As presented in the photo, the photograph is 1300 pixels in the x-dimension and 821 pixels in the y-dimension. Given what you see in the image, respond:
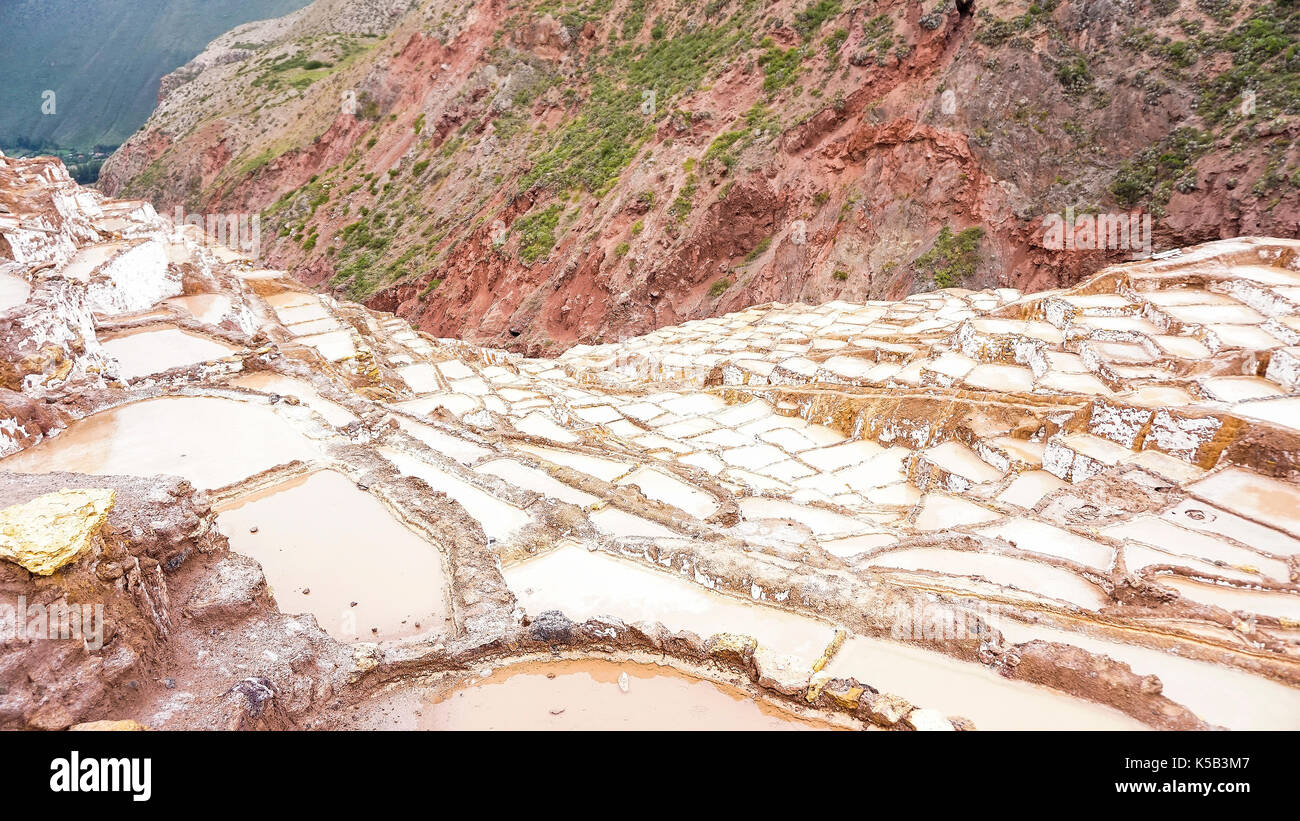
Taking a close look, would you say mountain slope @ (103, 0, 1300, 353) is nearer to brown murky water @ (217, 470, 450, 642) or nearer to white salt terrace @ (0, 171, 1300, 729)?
white salt terrace @ (0, 171, 1300, 729)

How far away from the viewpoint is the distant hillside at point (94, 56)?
253 ft

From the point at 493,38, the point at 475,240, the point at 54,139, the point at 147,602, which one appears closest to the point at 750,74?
the point at 475,240

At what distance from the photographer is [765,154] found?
19969 mm

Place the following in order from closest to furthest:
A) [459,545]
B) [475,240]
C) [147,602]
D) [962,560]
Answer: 1. [147,602]
2. [459,545]
3. [962,560]
4. [475,240]

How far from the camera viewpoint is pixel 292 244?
30.7 meters

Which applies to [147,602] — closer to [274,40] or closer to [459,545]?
[459,545]

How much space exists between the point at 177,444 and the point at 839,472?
24.8 ft

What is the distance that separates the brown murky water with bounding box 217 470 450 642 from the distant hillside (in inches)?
3698

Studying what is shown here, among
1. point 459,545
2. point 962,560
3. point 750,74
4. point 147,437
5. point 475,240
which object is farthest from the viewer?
point 475,240

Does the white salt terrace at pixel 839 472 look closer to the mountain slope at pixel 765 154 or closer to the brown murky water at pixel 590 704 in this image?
the brown murky water at pixel 590 704

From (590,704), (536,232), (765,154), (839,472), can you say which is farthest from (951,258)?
(590,704)

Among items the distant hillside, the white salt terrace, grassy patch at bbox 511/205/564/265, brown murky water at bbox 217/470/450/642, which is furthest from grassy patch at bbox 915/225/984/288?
the distant hillside

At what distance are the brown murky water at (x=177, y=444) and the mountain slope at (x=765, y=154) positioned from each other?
13843mm

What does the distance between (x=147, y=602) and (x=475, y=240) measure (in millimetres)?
22877
